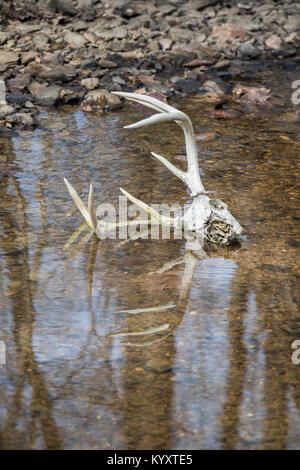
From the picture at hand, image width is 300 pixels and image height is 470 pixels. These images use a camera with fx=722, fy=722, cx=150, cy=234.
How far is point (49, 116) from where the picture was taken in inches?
328

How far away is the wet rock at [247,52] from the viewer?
10539 millimetres

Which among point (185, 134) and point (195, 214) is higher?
point (185, 134)

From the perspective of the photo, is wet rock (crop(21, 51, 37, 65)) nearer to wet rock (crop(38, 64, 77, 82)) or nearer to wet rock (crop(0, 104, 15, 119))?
wet rock (crop(38, 64, 77, 82))

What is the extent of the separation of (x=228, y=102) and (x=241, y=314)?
4974 millimetres

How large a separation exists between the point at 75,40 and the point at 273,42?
9.77ft

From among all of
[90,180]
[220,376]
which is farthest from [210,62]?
[220,376]

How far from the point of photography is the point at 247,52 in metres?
10.5

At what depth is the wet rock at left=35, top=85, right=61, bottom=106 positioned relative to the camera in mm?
8648

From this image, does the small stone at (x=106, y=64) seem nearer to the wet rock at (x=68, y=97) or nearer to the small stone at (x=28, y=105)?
the wet rock at (x=68, y=97)

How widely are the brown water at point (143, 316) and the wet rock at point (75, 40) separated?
10.6ft

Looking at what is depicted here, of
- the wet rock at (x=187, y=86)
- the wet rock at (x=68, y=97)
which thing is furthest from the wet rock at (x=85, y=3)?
the wet rock at (x=68, y=97)

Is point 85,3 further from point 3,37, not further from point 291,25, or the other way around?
point 291,25

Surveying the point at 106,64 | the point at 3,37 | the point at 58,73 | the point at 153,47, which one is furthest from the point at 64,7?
the point at 58,73
